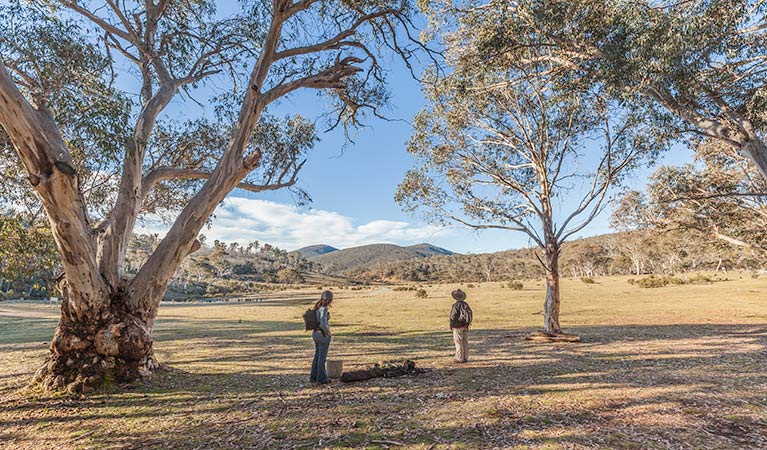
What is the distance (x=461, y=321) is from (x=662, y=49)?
6775 millimetres

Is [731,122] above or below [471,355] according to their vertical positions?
above

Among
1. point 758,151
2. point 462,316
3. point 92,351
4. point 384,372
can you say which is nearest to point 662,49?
point 758,151

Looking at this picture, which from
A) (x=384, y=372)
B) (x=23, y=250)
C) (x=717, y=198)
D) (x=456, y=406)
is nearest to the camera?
(x=456, y=406)

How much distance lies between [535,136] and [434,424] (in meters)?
11.0

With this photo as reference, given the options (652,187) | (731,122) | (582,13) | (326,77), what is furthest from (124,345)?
(652,187)

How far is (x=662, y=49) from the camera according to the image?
7.15 meters

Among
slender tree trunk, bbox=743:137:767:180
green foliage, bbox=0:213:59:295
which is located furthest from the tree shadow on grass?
slender tree trunk, bbox=743:137:767:180

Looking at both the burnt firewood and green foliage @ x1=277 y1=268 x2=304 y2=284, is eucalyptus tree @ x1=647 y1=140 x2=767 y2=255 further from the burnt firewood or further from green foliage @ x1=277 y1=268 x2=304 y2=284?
green foliage @ x1=277 y1=268 x2=304 y2=284

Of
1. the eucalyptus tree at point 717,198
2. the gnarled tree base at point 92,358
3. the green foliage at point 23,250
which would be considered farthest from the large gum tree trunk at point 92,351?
the eucalyptus tree at point 717,198

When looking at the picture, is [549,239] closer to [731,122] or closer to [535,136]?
[535,136]

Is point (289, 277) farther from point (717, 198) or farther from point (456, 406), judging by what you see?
point (456, 406)

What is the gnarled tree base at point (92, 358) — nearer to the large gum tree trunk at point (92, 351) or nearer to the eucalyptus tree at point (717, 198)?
the large gum tree trunk at point (92, 351)

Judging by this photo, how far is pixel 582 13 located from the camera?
8711 millimetres

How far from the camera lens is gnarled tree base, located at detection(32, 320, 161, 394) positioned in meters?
6.07
